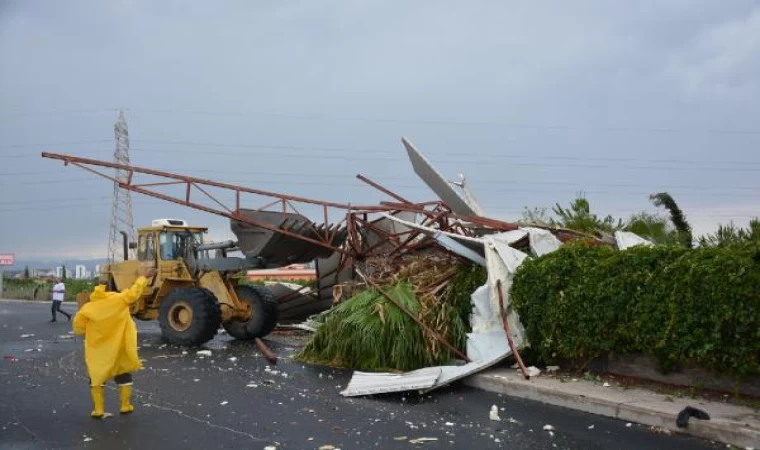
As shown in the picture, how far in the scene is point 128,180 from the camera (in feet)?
48.3

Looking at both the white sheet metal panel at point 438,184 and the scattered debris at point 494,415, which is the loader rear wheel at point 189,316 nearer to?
the white sheet metal panel at point 438,184

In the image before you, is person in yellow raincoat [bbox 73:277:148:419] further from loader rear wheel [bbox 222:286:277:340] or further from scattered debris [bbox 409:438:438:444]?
loader rear wheel [bbox 222:286:277:340]

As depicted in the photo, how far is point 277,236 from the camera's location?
49.1 ft

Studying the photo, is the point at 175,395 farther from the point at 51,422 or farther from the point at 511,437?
the point at 511,437

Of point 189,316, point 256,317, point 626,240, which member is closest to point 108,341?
point 189,316

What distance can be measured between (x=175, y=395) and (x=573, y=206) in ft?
28.1

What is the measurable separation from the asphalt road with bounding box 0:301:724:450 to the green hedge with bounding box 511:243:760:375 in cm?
122

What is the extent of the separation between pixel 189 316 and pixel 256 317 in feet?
6.10

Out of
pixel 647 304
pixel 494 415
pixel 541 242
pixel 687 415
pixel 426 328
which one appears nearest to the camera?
pixel 687 415

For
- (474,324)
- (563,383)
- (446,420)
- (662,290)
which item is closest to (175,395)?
(446,420)

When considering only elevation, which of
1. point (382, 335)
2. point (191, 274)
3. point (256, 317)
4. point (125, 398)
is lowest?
point (125, 398)

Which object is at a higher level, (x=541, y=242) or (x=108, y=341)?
(x=541, y=242)

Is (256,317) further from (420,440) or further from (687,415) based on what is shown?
(687,415)

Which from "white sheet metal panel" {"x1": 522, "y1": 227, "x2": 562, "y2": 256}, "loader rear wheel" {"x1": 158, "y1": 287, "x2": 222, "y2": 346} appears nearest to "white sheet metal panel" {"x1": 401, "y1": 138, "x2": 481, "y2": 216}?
"white sheet metal panel" {"x1": 522, "y1": 227, "x2": 562, "y2": 256}
